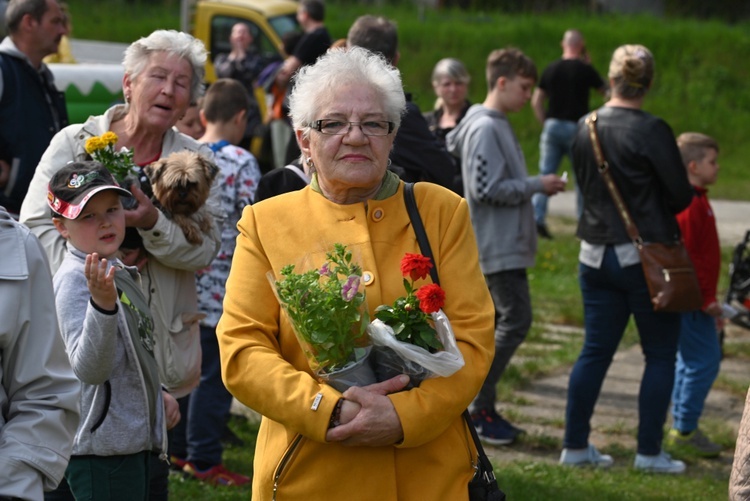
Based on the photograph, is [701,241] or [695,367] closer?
[701,241]

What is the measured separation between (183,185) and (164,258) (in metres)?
0.29

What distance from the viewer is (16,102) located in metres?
5.68

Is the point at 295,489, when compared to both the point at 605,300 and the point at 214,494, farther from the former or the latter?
the point at 605,300

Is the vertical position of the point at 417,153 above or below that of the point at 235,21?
above

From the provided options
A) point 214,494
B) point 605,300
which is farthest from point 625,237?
point 214,494

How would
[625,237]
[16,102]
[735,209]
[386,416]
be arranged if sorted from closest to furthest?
[386,416] → [16,102] → [625,237] → [735,209]

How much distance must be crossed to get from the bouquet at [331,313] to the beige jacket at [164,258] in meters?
1.36

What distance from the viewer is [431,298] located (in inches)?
123

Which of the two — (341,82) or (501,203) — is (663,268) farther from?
(341,82)

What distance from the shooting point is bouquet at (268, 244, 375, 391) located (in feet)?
10.2

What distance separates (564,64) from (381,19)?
8968mm

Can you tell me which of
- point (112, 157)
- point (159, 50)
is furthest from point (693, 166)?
point (112, 157)

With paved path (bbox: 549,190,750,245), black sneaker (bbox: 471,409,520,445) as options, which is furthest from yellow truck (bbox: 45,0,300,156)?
black sneaker (bbox: 471,409,520,445)

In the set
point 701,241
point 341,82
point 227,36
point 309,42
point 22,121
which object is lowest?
point 227,36
